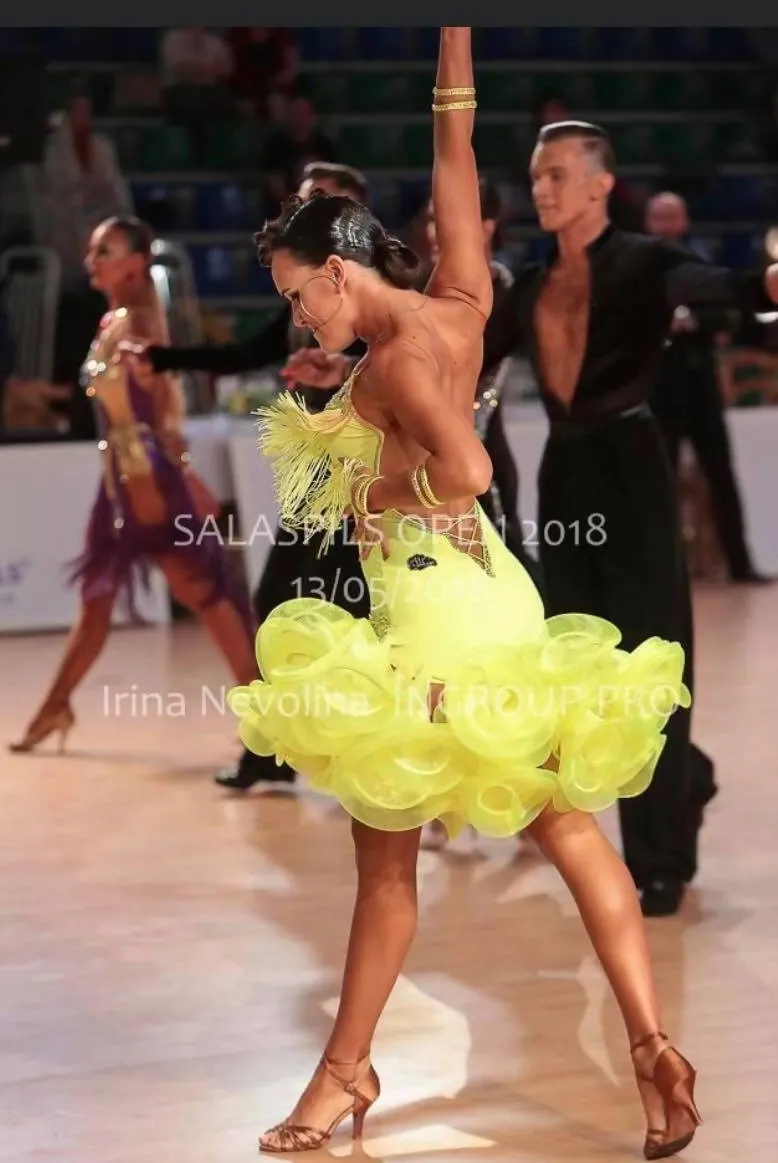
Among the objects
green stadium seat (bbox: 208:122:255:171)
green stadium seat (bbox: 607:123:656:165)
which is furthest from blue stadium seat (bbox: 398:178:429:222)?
green stadium seat (bbox: 607:123:656:165)

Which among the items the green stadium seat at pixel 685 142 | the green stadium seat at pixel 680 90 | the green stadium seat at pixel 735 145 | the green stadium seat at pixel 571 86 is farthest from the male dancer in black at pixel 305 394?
the green stadium seat at pixel 680 90

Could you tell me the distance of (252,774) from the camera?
518 centimetres

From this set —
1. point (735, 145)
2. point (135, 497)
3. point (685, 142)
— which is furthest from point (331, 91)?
point (135, 497)

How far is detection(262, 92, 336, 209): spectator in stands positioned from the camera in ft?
33.7

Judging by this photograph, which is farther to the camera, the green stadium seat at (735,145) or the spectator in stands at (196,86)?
the green stadium seat at (735,145)

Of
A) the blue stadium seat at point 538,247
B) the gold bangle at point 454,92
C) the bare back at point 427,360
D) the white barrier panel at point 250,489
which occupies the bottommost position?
the blue stadium seat at point 538,247

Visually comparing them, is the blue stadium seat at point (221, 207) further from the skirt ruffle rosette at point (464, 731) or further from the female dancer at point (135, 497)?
the skirt ruffle rosette at point (464, 731)

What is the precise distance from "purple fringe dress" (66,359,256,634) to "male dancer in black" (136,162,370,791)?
21.4 inches

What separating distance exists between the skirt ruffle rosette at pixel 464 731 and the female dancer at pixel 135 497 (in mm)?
2723

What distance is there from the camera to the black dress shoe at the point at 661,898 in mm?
4016

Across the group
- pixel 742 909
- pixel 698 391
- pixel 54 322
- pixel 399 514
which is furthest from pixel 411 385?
pixel 54 322

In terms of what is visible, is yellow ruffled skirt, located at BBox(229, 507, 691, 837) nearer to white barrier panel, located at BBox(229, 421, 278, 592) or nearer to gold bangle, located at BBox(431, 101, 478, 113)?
gold bangle, located at BBox(431, 101, 478, 113)

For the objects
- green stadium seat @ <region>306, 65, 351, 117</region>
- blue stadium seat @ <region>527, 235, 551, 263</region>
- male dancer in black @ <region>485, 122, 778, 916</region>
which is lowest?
blue stadium seat @ <region>527, 235, 551, 263</region>

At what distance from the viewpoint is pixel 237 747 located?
5.75m
